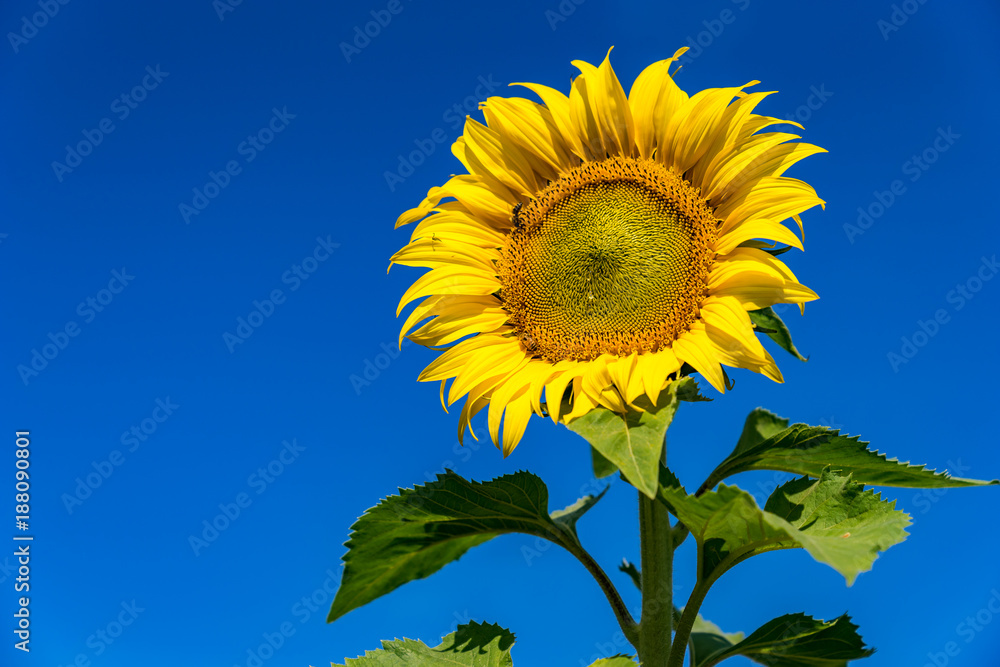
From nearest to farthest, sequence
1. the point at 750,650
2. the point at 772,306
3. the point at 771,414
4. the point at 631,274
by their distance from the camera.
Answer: the point at 772,306 < the point at 631,274 < the point at 750,650 < the point at 771,414

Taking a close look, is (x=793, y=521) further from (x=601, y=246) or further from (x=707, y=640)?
(x=707, y=640)

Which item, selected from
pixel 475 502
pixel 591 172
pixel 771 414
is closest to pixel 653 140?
pixel 591 172

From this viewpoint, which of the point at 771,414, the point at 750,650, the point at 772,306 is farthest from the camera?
the point at 771,414

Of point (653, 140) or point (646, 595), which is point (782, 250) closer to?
point (653, 140)

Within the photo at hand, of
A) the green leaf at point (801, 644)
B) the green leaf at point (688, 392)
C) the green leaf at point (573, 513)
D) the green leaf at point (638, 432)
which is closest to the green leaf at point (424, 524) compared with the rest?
the green leaf at point (573, 513)

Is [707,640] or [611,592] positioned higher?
[707,640]

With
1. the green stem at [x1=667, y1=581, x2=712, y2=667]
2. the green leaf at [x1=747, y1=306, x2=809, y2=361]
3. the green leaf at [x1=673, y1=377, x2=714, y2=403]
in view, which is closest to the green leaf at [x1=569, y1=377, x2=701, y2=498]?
the green leaf at [x1=673, y1=377, x2=714, y2=403]

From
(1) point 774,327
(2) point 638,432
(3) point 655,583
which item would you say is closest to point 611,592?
(3) point 655,583
